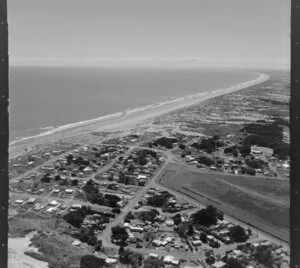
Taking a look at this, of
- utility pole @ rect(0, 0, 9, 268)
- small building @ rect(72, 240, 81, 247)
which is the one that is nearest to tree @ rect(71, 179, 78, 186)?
small building @ rect(72, 240, 81, 247)

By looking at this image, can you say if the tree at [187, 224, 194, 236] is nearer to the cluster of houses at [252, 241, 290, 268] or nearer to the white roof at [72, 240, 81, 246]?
the cluster of houses at [252, 241, 290, 268]

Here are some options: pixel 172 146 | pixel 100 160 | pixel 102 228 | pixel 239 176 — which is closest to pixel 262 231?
pixel 102 228

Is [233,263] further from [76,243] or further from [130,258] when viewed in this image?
[76,243]

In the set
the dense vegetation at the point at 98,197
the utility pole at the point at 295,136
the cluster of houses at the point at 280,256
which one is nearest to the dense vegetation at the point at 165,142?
the dense vegetation at the point at 98,197

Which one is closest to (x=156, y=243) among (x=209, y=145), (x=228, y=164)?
(x=228, y=164)

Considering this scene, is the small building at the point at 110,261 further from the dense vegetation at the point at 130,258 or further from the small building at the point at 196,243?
the small building at the point at 196,243
